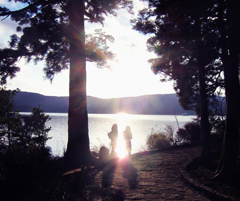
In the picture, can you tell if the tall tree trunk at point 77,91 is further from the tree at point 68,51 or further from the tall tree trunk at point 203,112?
the tall tree trunk at point 203,112

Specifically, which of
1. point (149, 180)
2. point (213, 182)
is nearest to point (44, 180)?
point (149, 180)

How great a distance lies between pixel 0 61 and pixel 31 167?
637cm

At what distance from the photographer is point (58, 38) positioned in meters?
9.20

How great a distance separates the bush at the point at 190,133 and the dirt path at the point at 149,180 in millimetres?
8561

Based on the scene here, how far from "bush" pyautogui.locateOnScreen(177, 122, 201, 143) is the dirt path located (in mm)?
8561

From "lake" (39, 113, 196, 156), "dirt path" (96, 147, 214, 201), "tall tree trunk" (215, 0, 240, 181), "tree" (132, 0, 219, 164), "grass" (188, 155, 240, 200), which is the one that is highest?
"tree" (132, 0, 219, 164)

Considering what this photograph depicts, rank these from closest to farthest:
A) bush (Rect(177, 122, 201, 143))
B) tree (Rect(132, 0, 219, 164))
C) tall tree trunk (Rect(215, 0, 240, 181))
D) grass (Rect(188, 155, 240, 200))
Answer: grass (Rect(188, 155, 240, 200))
tall tree trunk (Rect(215, 0, 240, 181))
tree (Rect(132, 0, 219, 164))
bush (Rect(177, 122, 201, 143))

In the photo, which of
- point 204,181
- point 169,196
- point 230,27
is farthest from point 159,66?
point 169,196

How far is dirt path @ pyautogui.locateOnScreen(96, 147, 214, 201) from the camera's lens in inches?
178

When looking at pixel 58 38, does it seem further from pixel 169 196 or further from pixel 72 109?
pixel 169 196

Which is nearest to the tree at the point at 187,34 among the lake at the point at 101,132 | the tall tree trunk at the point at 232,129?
the tall tree trunk at the point at 232,129

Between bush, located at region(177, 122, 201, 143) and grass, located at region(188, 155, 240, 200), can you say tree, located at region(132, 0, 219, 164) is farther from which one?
bush, located at region(177, 122, 201, 143)

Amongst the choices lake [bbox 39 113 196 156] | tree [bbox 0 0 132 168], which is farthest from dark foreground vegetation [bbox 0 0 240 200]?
lake [bbox 39 113 196 156]

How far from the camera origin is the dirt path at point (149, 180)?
4.53 m
